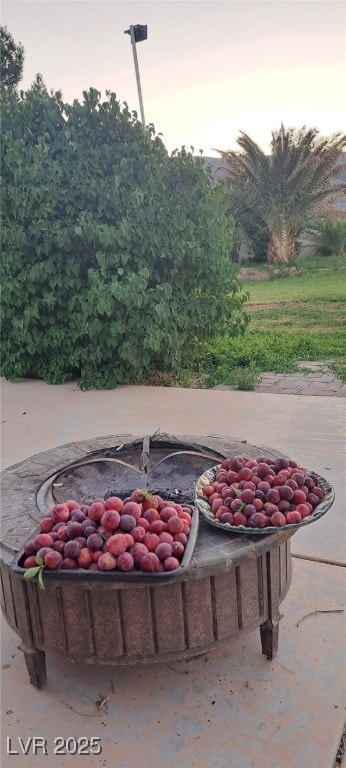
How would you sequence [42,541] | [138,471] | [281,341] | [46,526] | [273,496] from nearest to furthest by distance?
1. [42,541]
2. [46,526]
3. [273,496]
4. [138,471]
5. [281,341]

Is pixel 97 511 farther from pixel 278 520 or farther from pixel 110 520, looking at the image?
pixel 278 520

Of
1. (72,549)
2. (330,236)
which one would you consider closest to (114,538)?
(72,549)

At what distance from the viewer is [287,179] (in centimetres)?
2023

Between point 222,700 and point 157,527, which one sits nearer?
point 157,527

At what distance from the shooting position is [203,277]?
6.56 m

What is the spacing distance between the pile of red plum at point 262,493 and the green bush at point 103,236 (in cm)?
402

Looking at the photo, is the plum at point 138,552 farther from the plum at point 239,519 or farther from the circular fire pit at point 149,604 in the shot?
the plum at point 239,519

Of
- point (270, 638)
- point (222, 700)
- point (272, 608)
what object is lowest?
point (222, 700)

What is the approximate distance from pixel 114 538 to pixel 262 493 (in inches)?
22.4

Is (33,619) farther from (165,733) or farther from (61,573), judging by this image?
(165,733)

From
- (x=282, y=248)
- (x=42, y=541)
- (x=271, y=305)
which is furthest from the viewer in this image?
(x=282, y=248)

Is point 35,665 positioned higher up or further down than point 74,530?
further down

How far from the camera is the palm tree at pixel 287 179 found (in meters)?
20.2

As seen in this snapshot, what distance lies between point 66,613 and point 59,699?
16.7 inches
